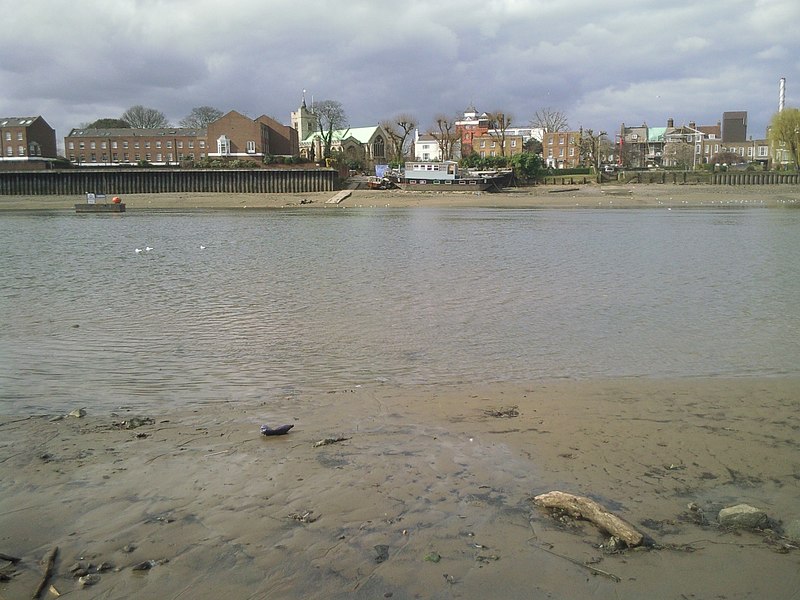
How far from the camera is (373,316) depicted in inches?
484

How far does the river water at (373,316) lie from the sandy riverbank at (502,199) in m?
35.3

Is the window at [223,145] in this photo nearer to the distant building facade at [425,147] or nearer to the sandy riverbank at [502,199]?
the sandy riverbank at [502,199]

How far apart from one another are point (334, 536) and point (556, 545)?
133 cm

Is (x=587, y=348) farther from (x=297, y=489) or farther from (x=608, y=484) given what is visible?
(x=297, y=489)

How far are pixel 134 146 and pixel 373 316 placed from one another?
10757 centimetres

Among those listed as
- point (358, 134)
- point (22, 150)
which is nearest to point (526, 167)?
point (358, 134)

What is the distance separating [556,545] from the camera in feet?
13.3

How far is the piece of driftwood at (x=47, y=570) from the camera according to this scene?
141 inches

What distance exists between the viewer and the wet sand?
377cm

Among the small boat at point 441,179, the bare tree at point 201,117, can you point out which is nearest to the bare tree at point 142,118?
the bare tree at point 201,117

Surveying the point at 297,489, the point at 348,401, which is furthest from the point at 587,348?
the point at 297,489

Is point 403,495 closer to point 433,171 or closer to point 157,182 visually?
point 433,171

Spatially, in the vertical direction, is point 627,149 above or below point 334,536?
above

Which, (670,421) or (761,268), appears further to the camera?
(761,268)
